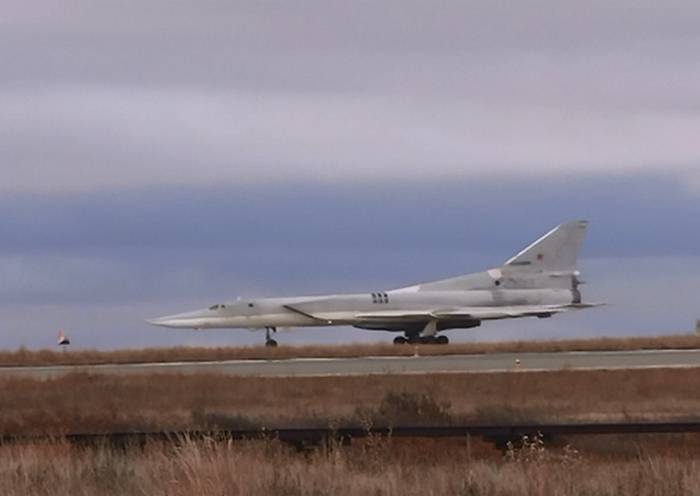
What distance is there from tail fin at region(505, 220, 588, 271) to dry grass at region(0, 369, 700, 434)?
88.4 ft

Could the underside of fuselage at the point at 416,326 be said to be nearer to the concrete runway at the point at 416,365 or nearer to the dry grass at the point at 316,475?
the concrete runway at the point at 416,365

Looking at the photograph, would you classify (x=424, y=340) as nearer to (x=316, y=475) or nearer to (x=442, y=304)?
(x=442, y=304)

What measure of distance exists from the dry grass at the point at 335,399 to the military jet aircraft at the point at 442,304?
20.5m

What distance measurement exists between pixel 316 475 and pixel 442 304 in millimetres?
44964

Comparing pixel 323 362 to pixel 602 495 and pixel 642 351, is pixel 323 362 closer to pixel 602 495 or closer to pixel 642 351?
pixel 642 351

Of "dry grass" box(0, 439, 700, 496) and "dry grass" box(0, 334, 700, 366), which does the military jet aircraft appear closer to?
"dry grass" box(0, 334, 700, 366)

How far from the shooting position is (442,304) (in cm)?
5525

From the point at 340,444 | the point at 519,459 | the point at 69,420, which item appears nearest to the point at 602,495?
the point at 519,459

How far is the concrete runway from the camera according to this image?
3369 centimetres

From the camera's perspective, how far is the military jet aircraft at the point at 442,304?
5362cm

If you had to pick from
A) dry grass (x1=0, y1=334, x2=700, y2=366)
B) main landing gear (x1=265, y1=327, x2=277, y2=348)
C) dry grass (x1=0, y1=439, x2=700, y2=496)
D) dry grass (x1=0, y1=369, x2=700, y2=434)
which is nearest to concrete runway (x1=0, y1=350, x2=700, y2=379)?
dry grass (x1=0, y1=369, x2=700, y2=434)

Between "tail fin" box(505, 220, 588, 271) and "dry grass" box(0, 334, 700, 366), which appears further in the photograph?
"tail fin" box(505, 220, 588, 271)

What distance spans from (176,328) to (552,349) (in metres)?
17.0

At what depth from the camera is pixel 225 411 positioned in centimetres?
2308
